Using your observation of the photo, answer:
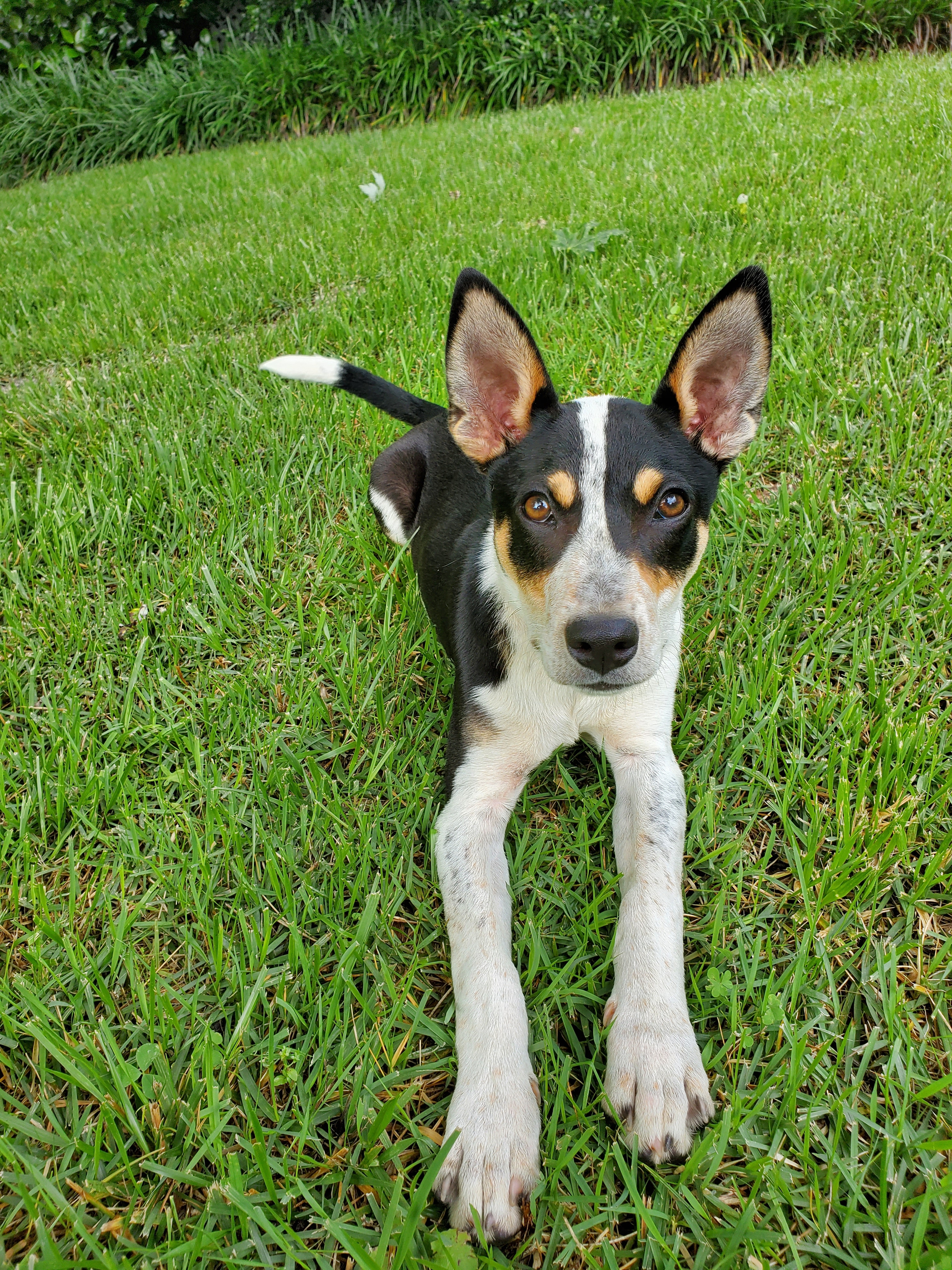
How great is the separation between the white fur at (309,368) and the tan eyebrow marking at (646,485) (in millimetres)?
2269

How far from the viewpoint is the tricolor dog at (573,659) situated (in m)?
1.75

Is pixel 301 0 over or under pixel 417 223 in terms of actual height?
over

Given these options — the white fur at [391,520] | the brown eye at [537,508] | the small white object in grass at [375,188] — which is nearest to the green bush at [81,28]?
the small white object in grass at [375,188]

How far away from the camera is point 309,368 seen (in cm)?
414

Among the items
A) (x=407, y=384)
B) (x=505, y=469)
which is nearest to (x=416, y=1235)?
(x=505, y=469)

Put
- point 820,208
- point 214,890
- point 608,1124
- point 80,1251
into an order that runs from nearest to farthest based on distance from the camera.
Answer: point 80,1251, point 608,1124, point 214,890, point 820,208

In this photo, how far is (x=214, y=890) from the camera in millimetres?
2289

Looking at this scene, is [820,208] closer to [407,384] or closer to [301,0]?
[407,384]

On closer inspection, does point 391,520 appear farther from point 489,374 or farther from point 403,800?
point 403,800

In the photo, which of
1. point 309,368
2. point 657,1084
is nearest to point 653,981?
point 657,1084

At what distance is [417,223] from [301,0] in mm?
8341

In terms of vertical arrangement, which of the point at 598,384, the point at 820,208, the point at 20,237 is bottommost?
the point at 20,237

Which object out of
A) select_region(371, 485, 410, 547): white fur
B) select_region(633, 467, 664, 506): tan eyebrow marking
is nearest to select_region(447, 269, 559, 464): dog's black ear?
select_region(633, 467, 664, 506): tan eyebrow marking

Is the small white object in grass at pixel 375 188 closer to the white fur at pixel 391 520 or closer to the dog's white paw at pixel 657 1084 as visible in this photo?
the white fur at pixel 391 520
